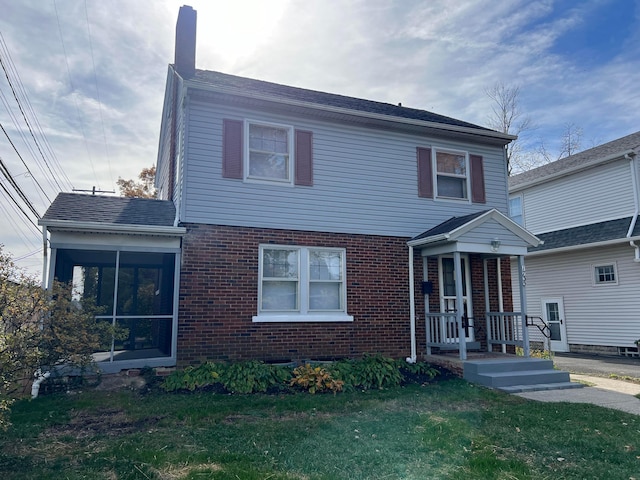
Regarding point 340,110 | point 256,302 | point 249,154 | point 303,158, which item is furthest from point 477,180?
point 256,302

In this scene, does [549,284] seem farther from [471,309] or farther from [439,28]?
[439,28]

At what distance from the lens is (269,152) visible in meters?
9.95

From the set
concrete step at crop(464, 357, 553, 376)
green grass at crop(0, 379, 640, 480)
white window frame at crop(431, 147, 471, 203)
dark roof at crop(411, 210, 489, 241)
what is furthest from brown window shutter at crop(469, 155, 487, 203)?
green grass at crop(0, 379, 640, 480)

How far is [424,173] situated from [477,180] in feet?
5.20

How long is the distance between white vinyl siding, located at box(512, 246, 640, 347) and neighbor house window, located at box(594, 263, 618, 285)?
136 millimetres

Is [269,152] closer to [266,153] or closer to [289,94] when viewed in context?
[266,153]

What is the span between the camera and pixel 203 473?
13.8 ft

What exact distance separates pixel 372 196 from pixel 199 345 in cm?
508

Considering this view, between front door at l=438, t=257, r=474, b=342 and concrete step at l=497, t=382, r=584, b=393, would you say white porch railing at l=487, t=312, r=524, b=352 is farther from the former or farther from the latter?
concrete step at l=497, t=382, r=584, b=393

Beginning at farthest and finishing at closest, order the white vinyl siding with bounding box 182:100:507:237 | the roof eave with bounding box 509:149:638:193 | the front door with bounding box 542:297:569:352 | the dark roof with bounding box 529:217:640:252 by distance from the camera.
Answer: the front door with bounding box 542:297:569:352, the roof eave with bounding box 509:149:638:193, the dark roof with bounding box 529:217:640:252, the white vinyl siding with bounding box 182:100:507:237

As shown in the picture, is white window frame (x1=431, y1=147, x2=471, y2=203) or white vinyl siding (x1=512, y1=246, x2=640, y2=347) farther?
white vinyl siding (x1=512, y1=246, x2=640, y2=347)

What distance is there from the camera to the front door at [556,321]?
16750 mm

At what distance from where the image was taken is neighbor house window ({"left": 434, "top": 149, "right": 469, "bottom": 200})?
1159 centimetres

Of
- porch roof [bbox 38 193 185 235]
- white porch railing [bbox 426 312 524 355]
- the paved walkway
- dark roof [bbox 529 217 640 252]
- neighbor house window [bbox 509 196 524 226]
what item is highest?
neighbor house window [bbox 509 196 524 226]
